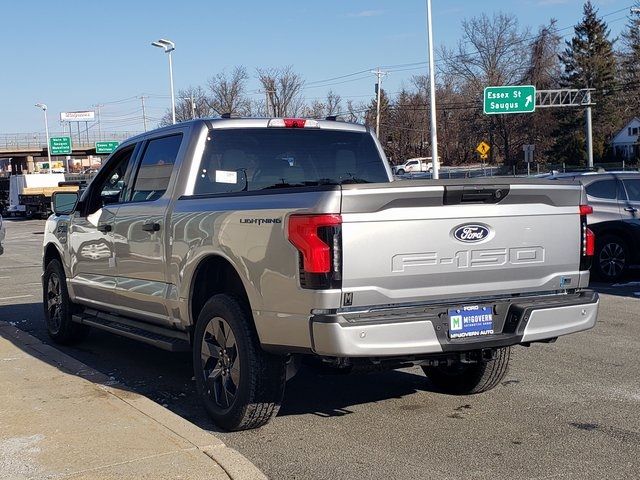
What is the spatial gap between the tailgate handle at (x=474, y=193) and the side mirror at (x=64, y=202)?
4634 mm

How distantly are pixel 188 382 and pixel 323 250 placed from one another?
291 centimetres

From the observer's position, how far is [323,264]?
4.52 m

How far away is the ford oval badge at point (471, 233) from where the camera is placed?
4.86 meters

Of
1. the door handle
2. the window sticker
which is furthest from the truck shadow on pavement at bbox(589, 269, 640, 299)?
the door handle

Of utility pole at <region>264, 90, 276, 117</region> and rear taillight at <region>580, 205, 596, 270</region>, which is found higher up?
utility pole at <region>264, 90, 276, 117</region>

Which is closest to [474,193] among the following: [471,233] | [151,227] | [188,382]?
[471,233]

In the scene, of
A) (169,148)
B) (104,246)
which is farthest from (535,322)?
(104,246)

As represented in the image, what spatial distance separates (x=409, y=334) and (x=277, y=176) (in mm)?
2254

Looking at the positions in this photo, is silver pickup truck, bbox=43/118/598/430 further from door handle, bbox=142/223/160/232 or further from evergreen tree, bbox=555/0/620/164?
evergreen tree, bbox=555/0/620/164

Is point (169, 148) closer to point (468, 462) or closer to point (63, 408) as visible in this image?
point (63, 408)

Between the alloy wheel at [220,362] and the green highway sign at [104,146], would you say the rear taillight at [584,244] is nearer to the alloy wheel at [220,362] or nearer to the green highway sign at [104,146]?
the alloy wheel at [220,362]

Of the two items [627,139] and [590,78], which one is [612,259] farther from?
[627,139]

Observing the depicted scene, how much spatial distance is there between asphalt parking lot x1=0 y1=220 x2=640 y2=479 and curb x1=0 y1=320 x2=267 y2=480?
0.20m

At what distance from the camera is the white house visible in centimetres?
7726
